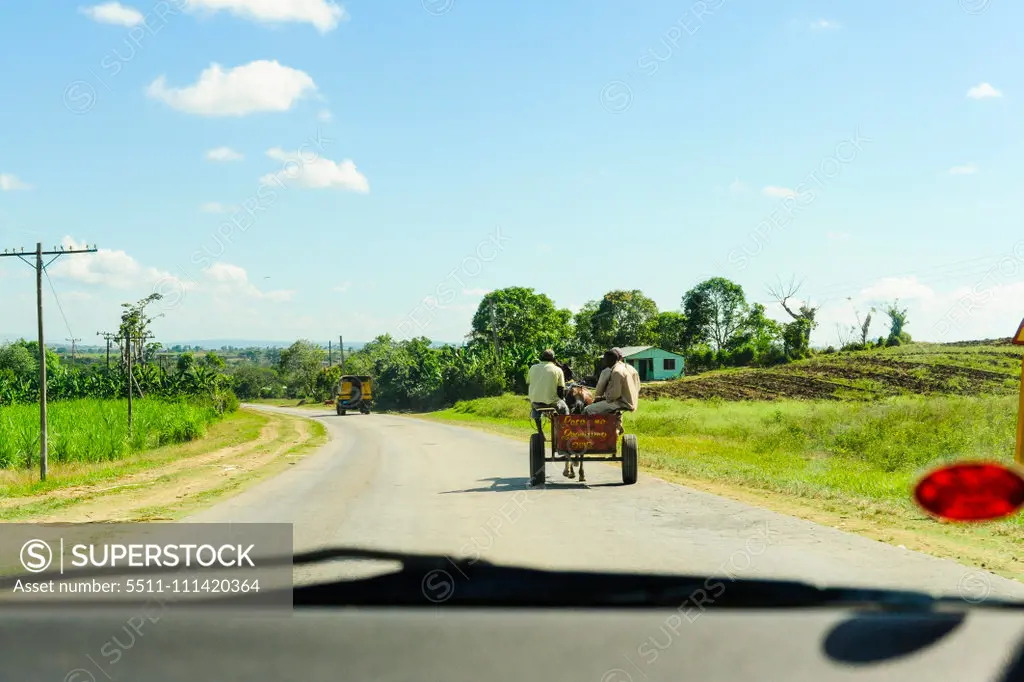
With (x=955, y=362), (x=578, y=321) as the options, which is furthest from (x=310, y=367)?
(x=955, y=362)

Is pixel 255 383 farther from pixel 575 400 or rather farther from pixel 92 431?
pixel 575 400

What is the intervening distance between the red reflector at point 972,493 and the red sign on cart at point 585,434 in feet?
30.5

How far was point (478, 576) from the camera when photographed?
209 inches

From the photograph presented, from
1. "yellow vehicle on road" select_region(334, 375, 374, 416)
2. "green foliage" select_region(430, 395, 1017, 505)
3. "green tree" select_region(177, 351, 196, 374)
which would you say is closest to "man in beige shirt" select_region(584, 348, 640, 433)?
"green foliage" select_region(430, 395, 1017, 505)

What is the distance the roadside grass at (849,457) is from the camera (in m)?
8.55

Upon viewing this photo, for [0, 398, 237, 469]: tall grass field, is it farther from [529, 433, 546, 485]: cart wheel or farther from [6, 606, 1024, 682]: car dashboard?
[6, 606, 1024, 682]: car dashboard

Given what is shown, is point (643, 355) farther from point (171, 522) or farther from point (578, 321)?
point (171, 522)

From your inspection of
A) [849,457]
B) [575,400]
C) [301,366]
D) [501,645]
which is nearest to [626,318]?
[301,366]

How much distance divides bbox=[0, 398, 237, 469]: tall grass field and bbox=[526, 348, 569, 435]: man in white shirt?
16130 millimetres

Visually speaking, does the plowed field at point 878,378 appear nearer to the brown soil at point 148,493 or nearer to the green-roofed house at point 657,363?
the green-roofed house at point 657,363

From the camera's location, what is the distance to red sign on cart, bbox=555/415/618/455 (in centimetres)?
1229

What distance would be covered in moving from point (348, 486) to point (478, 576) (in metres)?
8.66

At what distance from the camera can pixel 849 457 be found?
19.8 m

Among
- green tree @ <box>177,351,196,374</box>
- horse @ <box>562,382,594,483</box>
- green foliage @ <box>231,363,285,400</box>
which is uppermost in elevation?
green tree @ <box>177,351,196,374</box>
